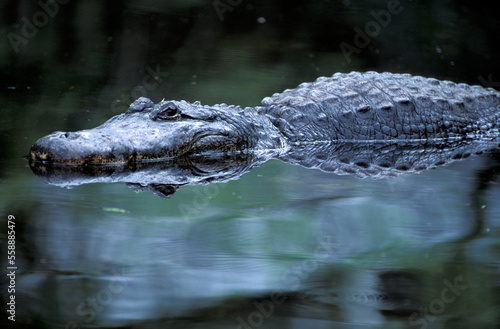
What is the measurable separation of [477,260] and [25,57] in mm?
7193

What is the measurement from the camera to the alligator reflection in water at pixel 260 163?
3484mm

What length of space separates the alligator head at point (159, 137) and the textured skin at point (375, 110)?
37cm

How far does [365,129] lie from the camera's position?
5.50 m

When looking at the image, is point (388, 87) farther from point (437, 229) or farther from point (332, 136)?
point (437, 229)

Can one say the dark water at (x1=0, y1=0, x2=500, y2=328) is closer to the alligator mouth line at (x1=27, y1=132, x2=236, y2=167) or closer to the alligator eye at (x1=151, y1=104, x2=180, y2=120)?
the alligator mouth line at (x1=27, y1=132, x2=236, y2=167)

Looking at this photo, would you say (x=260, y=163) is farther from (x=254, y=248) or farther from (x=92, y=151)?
(x=254, y=248)

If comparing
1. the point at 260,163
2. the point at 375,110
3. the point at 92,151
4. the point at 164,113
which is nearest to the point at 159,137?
the point at 164,113

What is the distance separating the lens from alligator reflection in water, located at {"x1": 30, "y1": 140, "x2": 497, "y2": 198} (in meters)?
3.48

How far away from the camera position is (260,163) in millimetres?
4262

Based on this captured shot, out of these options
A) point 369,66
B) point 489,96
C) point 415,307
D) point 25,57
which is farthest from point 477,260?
point 25,57

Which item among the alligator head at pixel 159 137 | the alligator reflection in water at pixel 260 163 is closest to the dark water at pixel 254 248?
the alligator reflection in water at pixel 260 163

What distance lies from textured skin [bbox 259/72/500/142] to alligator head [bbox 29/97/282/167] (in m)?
0.37

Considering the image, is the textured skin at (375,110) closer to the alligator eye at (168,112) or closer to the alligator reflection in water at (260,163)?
the alligator reflection in water at (260,163)

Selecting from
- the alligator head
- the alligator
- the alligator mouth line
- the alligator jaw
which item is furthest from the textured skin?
the alligator jaw
